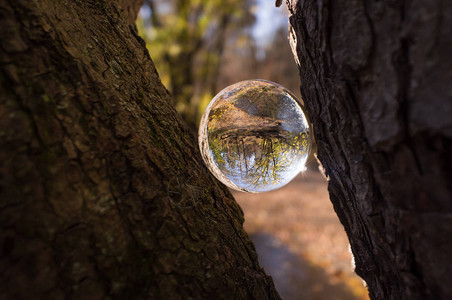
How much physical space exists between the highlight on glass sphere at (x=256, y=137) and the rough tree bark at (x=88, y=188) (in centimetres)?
20

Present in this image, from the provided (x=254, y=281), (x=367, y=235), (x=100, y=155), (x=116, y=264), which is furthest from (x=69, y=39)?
(x=367, y=235)

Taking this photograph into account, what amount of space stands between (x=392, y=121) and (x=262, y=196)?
8940 mm

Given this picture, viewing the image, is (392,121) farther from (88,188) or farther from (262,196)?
(262,196)

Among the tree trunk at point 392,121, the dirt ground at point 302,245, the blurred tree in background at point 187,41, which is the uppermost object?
the blurred tree in background at point 187,41

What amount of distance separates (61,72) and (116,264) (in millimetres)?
641

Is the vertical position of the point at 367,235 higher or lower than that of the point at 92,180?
lower

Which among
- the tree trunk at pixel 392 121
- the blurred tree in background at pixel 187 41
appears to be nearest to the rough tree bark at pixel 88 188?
the tree trunk at pixel 392 121

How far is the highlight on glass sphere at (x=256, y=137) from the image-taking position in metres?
1.17

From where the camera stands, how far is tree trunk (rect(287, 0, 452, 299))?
27.7 inches

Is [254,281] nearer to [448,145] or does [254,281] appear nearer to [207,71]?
[448,145]

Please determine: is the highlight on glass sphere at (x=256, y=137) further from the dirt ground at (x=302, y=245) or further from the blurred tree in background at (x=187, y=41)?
the blurred tree in background at (x=187, y=41)

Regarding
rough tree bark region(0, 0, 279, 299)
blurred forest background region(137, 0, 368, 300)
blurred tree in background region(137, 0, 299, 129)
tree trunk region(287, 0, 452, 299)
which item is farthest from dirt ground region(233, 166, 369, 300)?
blurred tree in background region(137, 0, 299, 129)

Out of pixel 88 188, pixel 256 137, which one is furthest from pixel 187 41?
pixel 88 188

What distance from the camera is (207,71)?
10.3 m
